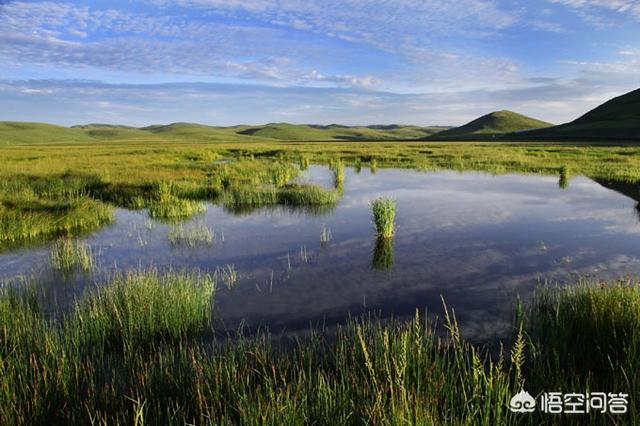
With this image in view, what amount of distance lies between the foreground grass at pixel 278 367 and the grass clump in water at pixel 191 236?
5821mm

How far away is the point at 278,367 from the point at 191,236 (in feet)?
34.7

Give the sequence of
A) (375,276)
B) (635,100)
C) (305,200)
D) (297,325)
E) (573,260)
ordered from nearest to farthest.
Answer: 1. (297,325)
2. (375,276)
3. (573,260)
4. (305,200)
5. (635,100)

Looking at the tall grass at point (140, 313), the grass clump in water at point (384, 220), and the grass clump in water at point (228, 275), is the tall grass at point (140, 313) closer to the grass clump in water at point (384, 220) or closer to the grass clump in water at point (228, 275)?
the grass clump in water at point (228, 275)

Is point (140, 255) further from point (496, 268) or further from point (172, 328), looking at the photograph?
point (496, 268)

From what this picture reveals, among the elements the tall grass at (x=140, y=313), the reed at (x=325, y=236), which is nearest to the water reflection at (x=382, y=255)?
the reed at (x=325, y=236)

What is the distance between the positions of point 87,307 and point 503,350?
26.9 ft

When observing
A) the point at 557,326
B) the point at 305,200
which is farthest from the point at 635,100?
the point at 557,326

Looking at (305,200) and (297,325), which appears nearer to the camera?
(297,325)

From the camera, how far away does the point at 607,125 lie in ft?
420

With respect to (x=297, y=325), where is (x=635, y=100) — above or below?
above

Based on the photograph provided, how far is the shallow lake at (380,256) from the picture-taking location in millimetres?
10008

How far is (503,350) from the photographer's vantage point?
303 inches

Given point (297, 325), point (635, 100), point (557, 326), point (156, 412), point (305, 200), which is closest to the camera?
point (156, 412)

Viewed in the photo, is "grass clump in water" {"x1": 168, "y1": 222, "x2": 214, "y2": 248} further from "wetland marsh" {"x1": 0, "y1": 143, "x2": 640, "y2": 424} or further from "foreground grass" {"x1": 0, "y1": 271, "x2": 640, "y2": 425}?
"foreground grass" {"x1": 0, "y1": 271, "x2": 640, "y2": 425}
